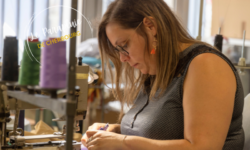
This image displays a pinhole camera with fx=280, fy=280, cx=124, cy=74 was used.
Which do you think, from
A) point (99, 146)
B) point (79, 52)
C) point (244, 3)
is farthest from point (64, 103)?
point (79, 52)

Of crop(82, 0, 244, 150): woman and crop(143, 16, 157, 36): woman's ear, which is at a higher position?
crop(143, 16, 157, 36): woman's ear

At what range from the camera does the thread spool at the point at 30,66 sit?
2.55 ft

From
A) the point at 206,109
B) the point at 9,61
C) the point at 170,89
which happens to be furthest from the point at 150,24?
the point at 9,61

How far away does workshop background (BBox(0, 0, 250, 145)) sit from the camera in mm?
1213

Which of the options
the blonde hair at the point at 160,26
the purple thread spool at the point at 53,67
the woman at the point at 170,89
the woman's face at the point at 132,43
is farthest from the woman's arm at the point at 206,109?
the purple thread spool at the point at 53,67

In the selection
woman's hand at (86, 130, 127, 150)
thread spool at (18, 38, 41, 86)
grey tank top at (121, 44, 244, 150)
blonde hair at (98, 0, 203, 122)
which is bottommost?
woman's hand at (86, 130, 127, 150)

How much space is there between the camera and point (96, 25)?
1189mm

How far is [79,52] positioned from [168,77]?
203 centimetres

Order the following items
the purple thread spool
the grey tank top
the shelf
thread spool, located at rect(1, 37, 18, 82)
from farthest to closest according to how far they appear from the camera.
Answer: the grey tank top → thread spool, located at rect(1, 37, 18, 82) → the purple thread spool → the shelf

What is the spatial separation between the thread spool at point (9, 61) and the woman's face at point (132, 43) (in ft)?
1.26

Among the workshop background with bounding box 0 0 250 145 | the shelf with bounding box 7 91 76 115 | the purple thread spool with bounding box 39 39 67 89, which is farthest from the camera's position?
the workshop background with bounding box 0 0 250 145

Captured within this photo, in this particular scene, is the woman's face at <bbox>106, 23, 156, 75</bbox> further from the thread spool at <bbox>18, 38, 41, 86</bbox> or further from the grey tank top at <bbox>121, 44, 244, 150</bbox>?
the thread spool at <bbox>18, 38, 41, 86</bbox>

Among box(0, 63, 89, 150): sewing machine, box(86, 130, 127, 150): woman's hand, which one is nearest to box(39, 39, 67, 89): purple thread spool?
box(0, 63, 89, 150): sewing machine

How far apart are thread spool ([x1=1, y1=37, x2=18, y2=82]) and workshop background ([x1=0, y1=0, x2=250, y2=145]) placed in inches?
1.9
